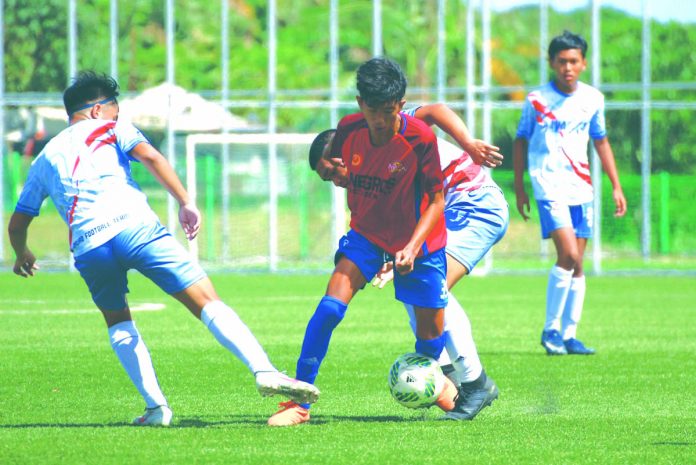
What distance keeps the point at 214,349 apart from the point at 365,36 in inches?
1104

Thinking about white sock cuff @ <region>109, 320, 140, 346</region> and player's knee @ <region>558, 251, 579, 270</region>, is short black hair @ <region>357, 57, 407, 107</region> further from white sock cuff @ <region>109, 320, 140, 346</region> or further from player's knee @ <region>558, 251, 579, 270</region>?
player's knee @ <region>558, 251, 579, 270</region>

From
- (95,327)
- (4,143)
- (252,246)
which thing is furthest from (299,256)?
(95,327)

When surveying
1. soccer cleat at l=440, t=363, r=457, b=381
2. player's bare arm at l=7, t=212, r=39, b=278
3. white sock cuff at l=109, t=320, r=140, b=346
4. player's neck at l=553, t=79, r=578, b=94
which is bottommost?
soccer cleat at l=440, t=363, r=457, b=381

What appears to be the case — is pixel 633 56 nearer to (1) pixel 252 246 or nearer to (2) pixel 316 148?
(1) pixel 252 246

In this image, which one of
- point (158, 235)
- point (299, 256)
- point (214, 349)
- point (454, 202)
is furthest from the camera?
point (299, 256)

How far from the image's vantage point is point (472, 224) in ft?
26.5

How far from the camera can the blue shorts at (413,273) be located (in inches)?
275

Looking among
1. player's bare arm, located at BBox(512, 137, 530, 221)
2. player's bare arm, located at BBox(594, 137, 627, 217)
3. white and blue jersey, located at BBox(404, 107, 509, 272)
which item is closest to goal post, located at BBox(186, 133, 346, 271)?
player's bare arm, located at BBox(594, 137, 627, 217)

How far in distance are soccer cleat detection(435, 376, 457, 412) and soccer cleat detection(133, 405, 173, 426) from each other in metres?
1.49

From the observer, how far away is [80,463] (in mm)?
5742

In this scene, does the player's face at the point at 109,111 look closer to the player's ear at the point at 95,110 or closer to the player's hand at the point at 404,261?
the player's ear at the point at 95,110

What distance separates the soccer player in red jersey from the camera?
687 cm

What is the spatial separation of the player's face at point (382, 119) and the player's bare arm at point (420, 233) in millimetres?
396

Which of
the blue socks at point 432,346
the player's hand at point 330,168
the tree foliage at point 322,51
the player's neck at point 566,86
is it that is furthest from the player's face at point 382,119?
the tree foliage at point 322,51
